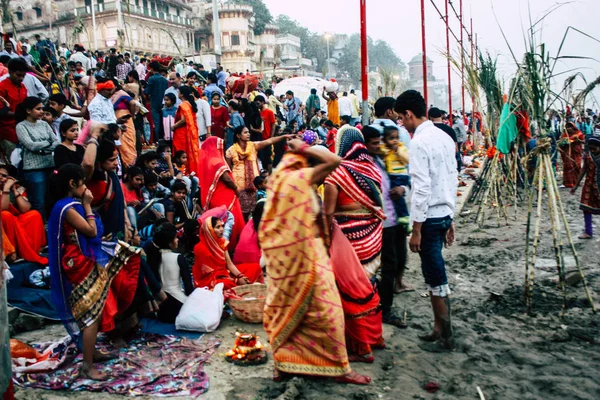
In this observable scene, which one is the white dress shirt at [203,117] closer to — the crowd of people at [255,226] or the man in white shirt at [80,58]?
the crowd of people at [255,226]

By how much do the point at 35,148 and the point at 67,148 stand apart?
76 centimetres

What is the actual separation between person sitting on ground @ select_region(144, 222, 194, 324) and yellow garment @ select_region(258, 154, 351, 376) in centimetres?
174

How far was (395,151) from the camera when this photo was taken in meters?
4.89

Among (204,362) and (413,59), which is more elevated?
(413,59)

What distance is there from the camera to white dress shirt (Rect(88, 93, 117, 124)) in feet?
23.6

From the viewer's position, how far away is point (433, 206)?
422 centimetres

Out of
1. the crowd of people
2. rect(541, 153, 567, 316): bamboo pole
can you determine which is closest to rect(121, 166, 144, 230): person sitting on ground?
the crowd of people

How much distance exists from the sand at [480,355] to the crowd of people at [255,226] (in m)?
0.17

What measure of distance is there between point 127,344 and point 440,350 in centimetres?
271

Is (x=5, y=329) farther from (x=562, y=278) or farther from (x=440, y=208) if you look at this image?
(x=562, y=278)

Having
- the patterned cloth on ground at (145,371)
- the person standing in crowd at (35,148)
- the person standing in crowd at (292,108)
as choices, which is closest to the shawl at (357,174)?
the patterned cloth on ground at (145,371)

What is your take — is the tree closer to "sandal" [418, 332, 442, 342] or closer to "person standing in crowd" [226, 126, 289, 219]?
Answer: "person standing in crowd" [226, 126, 289, 219]

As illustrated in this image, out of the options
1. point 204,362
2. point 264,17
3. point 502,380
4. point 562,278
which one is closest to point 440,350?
point 502,380

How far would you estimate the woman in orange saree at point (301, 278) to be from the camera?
3.43 meters
